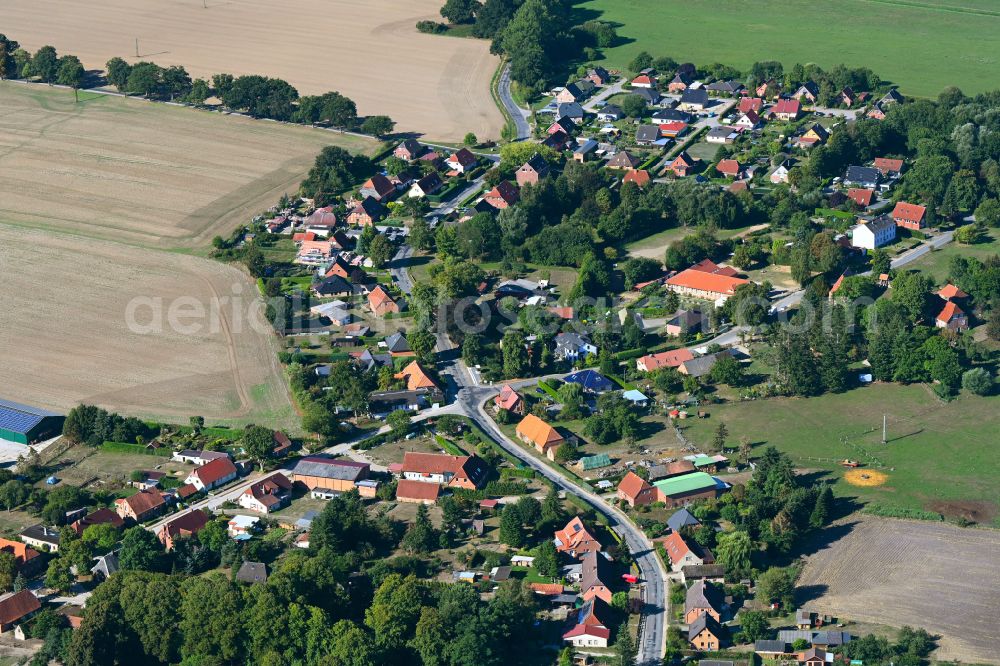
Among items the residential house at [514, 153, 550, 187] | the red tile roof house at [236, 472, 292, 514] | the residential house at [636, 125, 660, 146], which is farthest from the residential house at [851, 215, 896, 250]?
the red tile roof house at [236, 472, 292, 514]

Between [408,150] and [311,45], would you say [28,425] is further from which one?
[311,45]

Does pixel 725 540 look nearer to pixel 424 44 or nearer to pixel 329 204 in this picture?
pixel 329 204

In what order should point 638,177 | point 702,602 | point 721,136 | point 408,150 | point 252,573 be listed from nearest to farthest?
1. point 702,602
2. point 252,573
3. point 638,177
4. point 408,150
5. point 721,136

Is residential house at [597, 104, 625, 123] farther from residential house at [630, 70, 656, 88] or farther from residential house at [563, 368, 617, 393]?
residential house at [563, 368, 617, 393]

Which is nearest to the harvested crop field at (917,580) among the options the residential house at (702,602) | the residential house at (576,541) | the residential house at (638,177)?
the residential house at (702,602)

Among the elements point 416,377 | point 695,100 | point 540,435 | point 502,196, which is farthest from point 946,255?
point 416,377

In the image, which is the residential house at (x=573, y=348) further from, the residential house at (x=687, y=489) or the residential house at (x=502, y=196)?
the residential house at (x=502, y=196)
